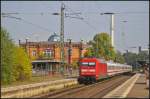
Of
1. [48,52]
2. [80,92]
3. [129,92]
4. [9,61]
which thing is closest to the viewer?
[129,92]

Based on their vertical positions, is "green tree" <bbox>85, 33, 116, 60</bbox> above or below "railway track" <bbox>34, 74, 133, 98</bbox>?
above

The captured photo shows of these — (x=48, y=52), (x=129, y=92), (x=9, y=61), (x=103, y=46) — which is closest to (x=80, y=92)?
Answer: (x=129, y=92)

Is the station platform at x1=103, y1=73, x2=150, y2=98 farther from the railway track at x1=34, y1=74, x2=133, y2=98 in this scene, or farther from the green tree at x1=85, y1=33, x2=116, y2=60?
the green tree at x1=85, y1=33, x2=116, y2=60

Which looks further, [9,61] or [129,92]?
[9,61]

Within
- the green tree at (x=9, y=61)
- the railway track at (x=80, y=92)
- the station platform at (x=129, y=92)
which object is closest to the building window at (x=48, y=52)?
the green tree at (x=9, y=61)

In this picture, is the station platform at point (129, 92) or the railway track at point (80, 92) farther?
the railway track at point (80, 92)

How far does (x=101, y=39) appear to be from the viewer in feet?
430

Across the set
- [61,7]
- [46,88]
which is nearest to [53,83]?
[46,88]

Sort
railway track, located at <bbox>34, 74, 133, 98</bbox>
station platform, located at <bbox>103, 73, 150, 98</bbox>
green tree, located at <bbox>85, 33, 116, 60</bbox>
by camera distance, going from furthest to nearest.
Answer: green tree, located at <bbox>85, 33, 116, 60</bbox>, railway track, located at <bbox>34, 74, 133, 98</bbox>, station platform, located at <bbox>103, 73, 150, 98</bbox>

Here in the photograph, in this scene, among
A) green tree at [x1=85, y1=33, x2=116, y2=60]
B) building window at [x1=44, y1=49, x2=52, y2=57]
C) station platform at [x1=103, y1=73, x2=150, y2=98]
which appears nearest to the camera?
station platform at [x1=103, y1=73, x2=150, y2=98]

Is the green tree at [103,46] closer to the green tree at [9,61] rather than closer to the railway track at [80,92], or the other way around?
the green tree at [9,61]

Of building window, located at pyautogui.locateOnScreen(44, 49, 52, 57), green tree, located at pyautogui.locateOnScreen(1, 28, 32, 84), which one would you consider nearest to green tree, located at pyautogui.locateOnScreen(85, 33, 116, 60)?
building window, located at pyautogui.locateOnScreen(44, 49, 52, 57)

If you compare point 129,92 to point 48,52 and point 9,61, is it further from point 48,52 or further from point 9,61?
point 48,52

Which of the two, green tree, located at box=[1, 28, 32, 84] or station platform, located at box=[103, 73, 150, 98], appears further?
green tree, located at box=[1, 28, 32, 84]
